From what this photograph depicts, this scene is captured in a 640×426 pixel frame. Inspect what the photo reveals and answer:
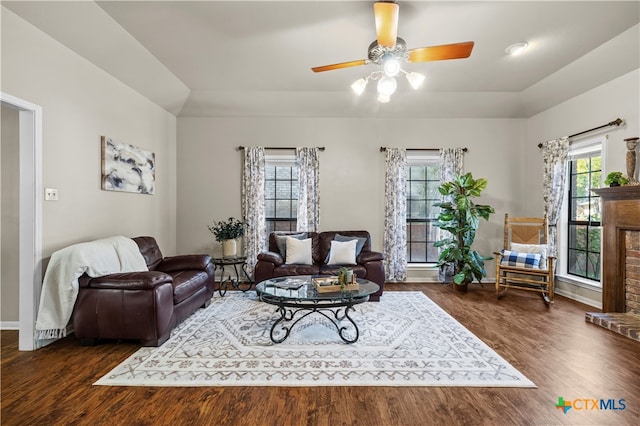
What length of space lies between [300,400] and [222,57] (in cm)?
388

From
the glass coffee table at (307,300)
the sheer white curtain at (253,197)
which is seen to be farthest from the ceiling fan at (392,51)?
the sheer white curtain at (253,197)

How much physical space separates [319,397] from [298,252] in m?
2.66

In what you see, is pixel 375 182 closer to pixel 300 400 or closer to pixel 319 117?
pixel 319 117

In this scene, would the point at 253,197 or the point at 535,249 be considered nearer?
the point at 535,249

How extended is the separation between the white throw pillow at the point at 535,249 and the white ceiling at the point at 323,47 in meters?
2.32

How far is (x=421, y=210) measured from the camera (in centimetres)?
560

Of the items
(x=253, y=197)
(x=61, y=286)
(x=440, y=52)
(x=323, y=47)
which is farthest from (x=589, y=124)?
(x=61, y=286)

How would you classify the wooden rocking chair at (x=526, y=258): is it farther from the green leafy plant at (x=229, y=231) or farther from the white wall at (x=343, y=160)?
the green leafy plant at (x=229, y=231)

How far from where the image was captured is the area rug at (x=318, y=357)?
2.23 metres

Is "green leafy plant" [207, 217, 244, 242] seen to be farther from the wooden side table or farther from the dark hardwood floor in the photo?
the dark hardwood floor

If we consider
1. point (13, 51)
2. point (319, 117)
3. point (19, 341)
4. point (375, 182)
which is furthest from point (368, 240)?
point (13, 51)

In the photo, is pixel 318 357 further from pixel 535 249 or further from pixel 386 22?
pixel 535 249

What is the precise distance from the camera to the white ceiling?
280cm

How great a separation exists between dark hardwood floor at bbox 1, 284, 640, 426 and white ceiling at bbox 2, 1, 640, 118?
3.12 meters
